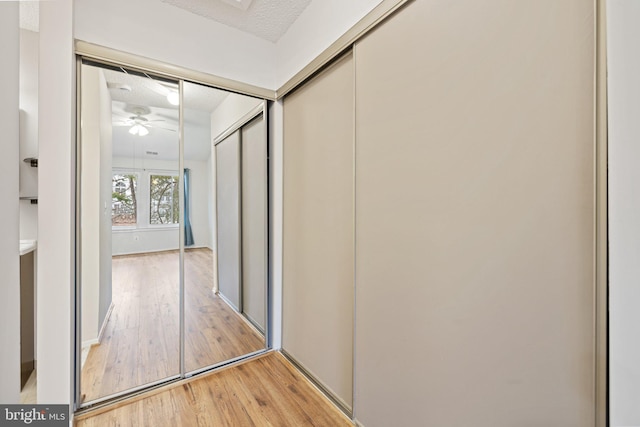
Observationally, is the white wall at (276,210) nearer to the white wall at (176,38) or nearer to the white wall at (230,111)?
the white wall at (230,111)

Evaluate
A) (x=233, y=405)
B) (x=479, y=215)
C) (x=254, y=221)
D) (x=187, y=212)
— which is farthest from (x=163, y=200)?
(x=479, y=215)

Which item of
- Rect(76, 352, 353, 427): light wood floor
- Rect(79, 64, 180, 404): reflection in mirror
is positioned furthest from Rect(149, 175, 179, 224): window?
Rect(76, 352, 353, 427): light wood floor

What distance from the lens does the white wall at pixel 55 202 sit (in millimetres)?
1480

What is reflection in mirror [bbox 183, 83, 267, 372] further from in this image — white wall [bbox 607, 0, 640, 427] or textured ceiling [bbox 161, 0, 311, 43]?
white wall [bbox 607, 0, 640, 427]

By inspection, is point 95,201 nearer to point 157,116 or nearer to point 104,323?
point 157,116

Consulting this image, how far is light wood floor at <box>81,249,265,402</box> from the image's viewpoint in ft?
6.16

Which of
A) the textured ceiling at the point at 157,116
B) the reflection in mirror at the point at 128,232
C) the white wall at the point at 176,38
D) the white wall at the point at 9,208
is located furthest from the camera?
the textured ceiling at the point at 157,116

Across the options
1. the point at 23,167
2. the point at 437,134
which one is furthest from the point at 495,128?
the point at 23,167

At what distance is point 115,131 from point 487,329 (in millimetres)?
2551

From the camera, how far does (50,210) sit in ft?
4.94

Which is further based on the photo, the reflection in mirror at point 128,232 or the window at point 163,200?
the window at point 163,200

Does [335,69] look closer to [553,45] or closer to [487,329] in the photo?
[553,45]

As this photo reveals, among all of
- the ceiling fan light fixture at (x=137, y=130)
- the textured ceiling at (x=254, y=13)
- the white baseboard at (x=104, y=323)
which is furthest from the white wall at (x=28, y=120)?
the textured ceiling at (x=254, y=13)

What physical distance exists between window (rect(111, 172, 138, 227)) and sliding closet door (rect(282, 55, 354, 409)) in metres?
1.17
